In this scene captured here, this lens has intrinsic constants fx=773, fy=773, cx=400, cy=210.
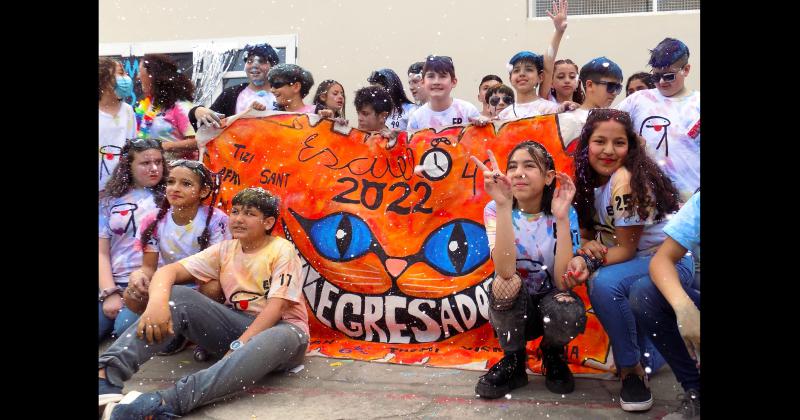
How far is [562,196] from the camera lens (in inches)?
140

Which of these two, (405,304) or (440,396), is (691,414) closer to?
(440,396)

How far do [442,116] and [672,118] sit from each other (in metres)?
1.67

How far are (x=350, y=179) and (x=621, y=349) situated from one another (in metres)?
1.99

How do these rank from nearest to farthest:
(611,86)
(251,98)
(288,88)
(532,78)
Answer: (611,86), (532,78), (288,88), (251,98)

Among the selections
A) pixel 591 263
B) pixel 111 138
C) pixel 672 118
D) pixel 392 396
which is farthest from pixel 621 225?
pixel 111 138

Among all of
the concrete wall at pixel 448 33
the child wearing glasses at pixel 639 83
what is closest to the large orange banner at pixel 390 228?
the child wearing glasses at pixel 639 83

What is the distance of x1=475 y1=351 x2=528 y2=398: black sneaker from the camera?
3.53m

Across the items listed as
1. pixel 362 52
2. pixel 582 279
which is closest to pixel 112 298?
pixel 582 279

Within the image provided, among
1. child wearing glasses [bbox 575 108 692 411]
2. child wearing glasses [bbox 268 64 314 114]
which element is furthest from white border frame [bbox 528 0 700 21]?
child wearing glasses [bbox 575 108 692 411]

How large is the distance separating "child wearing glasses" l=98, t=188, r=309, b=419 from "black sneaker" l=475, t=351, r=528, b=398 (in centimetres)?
94

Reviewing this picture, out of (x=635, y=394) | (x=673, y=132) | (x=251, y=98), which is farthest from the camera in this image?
(x=251, y=98)

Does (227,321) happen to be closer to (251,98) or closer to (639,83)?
(251,98)
